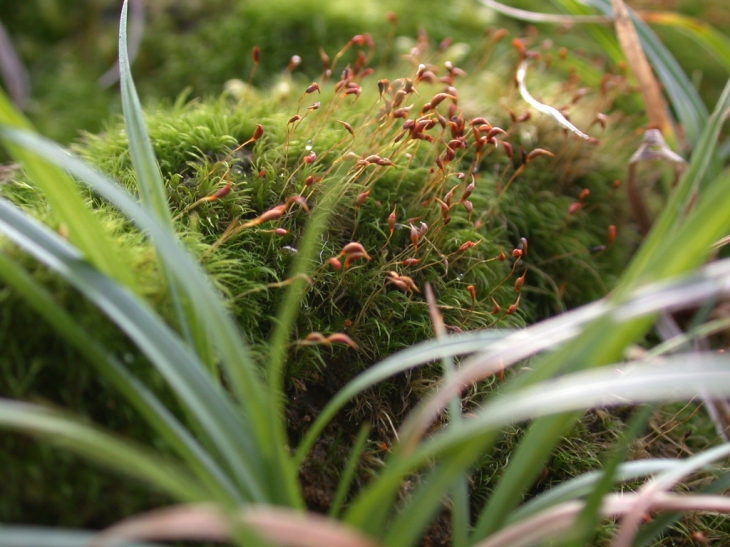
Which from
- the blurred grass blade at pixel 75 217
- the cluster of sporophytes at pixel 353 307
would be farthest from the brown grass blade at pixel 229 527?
the blurred grass blade at pixel 75 217

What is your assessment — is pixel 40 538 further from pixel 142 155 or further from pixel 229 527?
pixel 142 155

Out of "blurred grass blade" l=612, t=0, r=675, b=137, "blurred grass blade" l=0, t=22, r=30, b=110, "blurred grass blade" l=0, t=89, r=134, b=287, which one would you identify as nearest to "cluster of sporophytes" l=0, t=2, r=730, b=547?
"blurred grass blade" l=0, t=89, r=134, b=287

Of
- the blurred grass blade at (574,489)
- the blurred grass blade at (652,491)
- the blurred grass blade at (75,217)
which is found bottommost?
the blurred grass blade at (574,489)

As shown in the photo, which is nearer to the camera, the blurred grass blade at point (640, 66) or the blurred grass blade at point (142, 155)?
the blurred grass blade at point (142, 155)

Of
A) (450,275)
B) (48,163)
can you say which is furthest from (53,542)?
(450,275)

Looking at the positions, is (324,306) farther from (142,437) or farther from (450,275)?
(142,437)

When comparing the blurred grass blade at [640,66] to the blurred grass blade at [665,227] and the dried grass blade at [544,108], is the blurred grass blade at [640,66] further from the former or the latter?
the blurred grass blade at [665,227]

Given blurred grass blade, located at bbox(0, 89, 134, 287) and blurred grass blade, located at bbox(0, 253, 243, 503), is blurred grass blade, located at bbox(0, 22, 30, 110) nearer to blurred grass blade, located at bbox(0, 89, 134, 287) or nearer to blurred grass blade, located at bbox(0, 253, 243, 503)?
blurred grass blade, located at bbox(0, 89, 134, 287)

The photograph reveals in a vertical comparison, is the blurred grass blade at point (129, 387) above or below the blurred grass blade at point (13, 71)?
below
